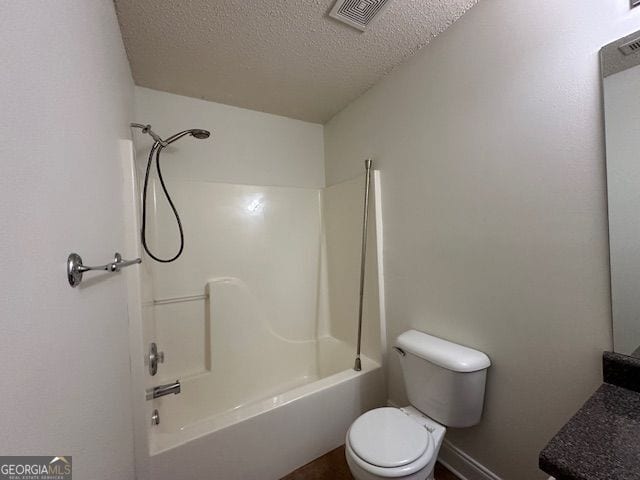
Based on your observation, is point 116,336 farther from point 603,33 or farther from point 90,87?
point 603,33

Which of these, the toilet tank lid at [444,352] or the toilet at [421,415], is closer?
the toilet at [421,415]

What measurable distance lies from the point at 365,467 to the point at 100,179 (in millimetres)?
1386

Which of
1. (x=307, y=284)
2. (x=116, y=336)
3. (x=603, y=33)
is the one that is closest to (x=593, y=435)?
(x=603, y=33)

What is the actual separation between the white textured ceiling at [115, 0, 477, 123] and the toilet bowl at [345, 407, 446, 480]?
1.88 metres

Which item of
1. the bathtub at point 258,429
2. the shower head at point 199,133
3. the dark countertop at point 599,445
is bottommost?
the bathtub at point 258,429

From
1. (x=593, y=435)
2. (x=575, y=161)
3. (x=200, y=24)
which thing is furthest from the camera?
(x=200, y=24)

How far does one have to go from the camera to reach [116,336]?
0.96 meters

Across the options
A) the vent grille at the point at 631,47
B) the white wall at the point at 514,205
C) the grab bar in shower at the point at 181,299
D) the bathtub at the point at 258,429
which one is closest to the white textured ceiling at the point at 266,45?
the white wall at the point at 514,205

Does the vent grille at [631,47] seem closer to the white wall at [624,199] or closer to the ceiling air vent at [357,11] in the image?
the white wall at [624,199]

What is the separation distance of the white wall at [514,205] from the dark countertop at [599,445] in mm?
222

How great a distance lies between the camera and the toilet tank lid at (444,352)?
1190 mm

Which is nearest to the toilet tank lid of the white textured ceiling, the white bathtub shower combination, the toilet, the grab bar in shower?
the toilet

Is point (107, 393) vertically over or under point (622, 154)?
under

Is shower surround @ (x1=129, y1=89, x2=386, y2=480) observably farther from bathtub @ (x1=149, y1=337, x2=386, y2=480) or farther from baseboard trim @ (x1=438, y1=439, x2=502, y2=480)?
baseboard trim @ (x1=438, y1=439, x2=502, y2=480)
